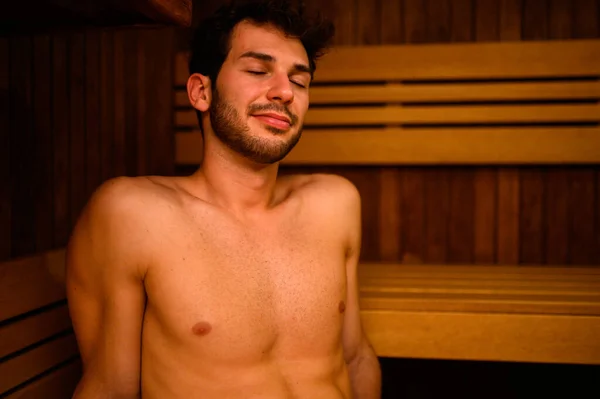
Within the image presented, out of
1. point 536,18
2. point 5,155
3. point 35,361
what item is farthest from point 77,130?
point 536,18

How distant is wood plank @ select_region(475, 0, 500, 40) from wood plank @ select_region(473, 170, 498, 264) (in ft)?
2.08

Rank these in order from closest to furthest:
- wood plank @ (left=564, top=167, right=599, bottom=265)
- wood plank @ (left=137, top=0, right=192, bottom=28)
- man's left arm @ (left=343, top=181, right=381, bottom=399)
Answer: wood plank @ (left=137, top=0, right=192, bottom=28), man's left arm @ (left=343, top=181, right=381, bottom=399), wood plank @ (left=564, top=167, right=599, bottom=265)

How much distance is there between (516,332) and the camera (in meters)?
1.71

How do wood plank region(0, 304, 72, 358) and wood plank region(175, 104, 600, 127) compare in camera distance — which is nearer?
wood plank region(0, 304, 72, 358)

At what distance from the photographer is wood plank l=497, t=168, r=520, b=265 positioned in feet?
8.60

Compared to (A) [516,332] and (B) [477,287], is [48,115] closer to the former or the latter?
(B) [477,287]

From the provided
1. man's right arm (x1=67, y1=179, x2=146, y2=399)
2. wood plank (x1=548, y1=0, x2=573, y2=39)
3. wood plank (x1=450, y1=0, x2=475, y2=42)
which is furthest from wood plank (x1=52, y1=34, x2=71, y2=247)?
wood plank (x1=548, y1=0, x2=573, y2=39)

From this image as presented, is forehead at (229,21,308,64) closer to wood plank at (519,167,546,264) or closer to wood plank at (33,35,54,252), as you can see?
wood plank at (33,35,54,252)

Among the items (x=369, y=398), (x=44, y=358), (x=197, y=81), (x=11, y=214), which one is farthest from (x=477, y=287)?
(x=11, y=214)

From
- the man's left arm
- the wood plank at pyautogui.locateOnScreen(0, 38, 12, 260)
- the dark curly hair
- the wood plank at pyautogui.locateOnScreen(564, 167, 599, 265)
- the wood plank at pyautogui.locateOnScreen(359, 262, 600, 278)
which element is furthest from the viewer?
the wood plank at pyautogui.locateOnScreen(564, 167, 599, 265)

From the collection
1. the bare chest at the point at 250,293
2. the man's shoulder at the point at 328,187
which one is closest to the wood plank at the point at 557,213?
the man's shoulder at the point at 328,187

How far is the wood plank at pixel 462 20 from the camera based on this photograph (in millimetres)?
2602

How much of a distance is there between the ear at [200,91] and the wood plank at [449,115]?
1.16 metres

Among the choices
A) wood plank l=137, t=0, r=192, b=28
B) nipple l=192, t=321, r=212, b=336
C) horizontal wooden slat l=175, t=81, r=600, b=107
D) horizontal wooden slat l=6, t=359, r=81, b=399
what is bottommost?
horizontal wooden slat l=6, t=359, r=81, b=399
